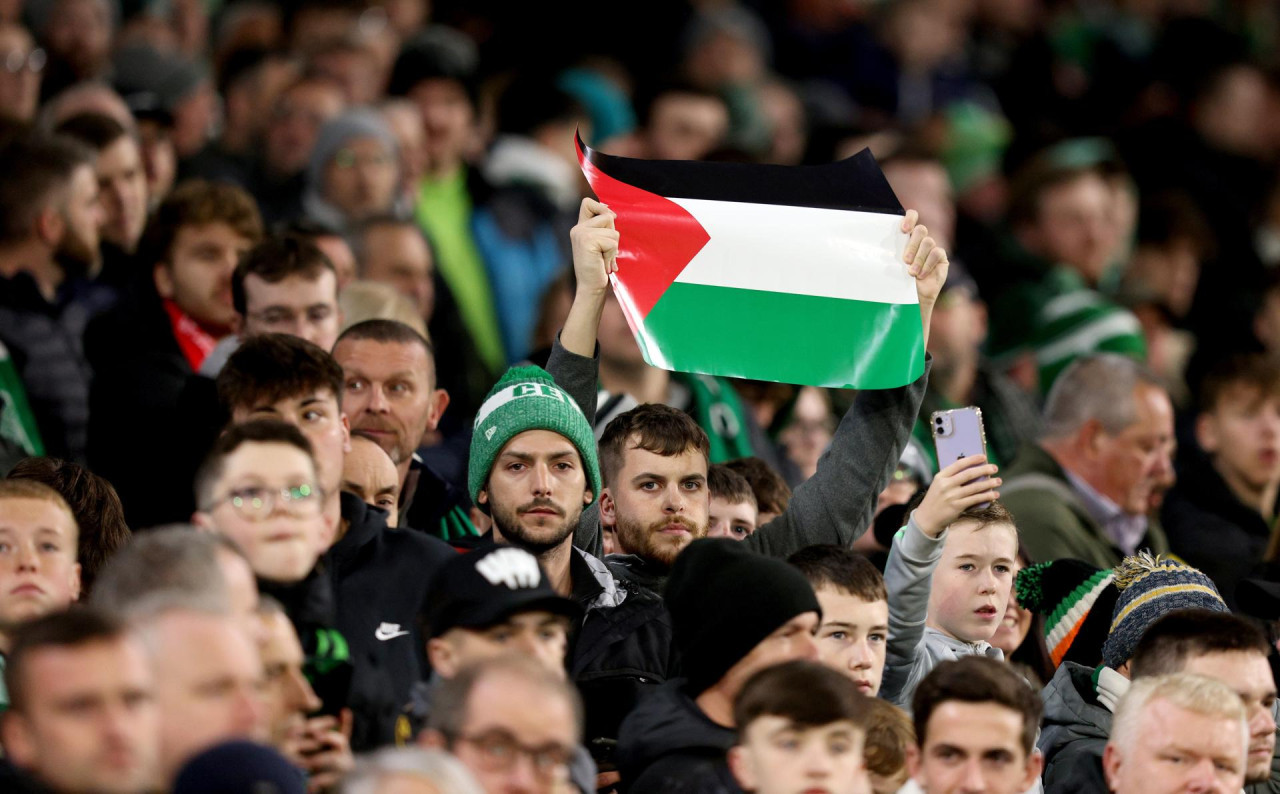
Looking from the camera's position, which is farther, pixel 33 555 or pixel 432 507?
pixel 432 507

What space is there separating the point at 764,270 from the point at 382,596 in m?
2.00

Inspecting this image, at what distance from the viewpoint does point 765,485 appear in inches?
311

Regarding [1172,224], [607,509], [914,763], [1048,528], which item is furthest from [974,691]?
[1172,224]

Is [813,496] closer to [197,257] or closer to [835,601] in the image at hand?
[835,601]

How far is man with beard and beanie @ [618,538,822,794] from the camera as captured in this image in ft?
18.8

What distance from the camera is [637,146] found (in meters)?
12.9

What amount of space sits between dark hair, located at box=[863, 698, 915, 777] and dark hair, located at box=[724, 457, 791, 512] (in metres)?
1.75

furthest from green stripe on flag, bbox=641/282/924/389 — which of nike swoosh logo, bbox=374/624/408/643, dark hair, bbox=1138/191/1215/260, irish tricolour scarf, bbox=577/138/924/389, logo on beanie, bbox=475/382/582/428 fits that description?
dark hair, bbox=1138/191/1215/260

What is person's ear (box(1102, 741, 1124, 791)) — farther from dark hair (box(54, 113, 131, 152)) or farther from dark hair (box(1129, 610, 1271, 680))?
dark hair (box(54, 113, 131, 152))

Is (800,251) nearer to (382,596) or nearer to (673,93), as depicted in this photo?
(382,596)

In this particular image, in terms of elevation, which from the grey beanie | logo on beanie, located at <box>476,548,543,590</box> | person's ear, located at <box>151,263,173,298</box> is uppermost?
the grey beanie

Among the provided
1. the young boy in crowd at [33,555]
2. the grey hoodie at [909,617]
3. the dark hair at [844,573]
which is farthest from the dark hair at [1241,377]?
the young boy in crowd at [33,555]

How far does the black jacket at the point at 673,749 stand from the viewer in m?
5.56

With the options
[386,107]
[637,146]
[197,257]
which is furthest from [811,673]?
[637,146]
